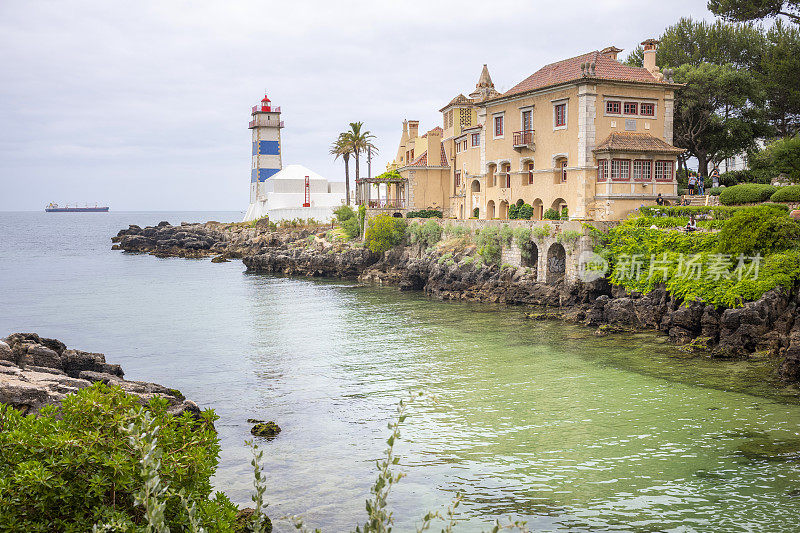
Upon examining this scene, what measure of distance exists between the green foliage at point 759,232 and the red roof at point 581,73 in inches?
739

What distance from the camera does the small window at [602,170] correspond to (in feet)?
160

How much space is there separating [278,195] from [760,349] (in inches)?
2990

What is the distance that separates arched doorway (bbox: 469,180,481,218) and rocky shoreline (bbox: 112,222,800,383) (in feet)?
21.6

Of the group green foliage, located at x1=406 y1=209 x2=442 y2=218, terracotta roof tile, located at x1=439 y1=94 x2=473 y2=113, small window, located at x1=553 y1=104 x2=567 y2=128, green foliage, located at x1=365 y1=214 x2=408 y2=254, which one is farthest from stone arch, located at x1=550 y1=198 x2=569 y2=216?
terracotta roof tile, located at x1=439 y1=94 x2=473 y2=113

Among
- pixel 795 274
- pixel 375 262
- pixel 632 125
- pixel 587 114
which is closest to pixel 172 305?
pixel 375 262

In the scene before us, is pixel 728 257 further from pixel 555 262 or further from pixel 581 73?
pixel 581 73

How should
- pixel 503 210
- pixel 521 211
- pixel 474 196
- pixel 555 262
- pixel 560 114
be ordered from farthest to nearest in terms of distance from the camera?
pixel 474 196
pixel 503 210
pixel 521 211
pixel 560 114
pixel 555 262

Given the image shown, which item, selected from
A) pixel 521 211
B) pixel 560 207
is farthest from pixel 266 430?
pixel 560 207

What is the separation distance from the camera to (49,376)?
19.8 meters

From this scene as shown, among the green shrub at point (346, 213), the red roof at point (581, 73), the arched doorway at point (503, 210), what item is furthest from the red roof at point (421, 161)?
the red roof at point (581, 73)

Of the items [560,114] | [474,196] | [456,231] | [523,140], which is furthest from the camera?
[474,196]

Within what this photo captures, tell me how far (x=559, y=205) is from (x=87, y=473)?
48.0 metres

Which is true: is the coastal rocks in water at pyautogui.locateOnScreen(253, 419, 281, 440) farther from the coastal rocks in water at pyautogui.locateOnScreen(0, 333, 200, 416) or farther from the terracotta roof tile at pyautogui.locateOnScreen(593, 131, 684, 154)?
the terracotta roof tile at pyautogui.locateOnScreen(593, 131, 684, 154)

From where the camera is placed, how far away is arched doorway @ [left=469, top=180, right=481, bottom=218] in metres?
63.7
